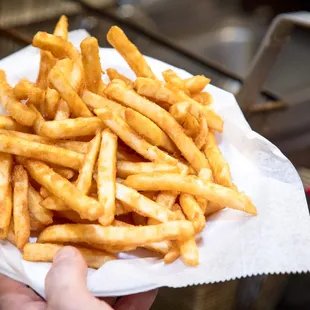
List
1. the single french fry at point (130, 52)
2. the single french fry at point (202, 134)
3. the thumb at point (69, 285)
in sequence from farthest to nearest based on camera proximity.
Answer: the single french fry at point (130, 52), the single french fry at point (202, 134), the thumb at point (69, 285)

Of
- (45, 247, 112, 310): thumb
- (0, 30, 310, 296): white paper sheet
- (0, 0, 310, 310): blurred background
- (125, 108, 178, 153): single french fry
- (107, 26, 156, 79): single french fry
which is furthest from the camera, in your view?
(0, 0, 310, 310): blurred background

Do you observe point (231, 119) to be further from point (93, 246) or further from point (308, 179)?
point (93, 246)

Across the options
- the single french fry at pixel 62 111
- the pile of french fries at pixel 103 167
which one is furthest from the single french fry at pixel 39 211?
the single french fry at pixel 62 111

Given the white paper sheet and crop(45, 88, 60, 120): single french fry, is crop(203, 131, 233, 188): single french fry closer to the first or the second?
the white paper sheet

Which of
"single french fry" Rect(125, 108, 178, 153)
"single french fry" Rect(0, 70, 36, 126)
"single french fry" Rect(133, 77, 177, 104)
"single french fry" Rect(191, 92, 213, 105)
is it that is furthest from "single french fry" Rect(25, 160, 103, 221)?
"single french fry" Rect(191, 92, 213, 105)

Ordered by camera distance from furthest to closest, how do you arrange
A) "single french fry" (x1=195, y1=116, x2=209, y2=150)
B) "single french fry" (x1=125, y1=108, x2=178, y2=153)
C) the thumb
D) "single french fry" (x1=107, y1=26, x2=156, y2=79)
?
"single french fry" (x1=107, y1=26, x2=156, y2=79) < "single french fry" (x1=195, y1=116, x2=209, y2=150) < "single french fry" (x1=125, y1=108, x2=178, y2=153) < the thumb

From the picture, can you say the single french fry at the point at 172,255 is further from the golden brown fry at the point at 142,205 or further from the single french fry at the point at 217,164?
the single french fry at the point at 217,164
